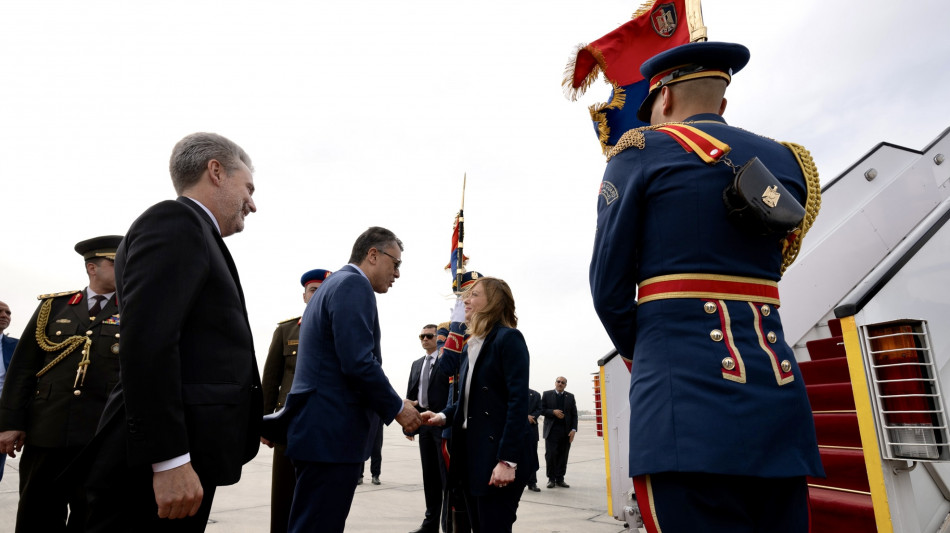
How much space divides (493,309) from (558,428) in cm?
703

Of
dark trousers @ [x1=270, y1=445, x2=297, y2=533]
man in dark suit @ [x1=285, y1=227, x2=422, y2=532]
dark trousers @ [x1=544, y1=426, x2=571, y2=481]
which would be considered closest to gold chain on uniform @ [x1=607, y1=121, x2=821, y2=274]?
man in dark suit @ [x1=285, y1=227, x2=422, y2=532]

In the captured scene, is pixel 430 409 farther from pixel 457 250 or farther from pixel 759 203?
pixel 759 203

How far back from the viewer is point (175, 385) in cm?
166

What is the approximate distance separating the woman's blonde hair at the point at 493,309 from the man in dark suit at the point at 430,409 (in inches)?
72.2

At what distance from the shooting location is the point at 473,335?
3809mm

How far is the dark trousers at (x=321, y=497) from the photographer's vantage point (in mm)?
2777

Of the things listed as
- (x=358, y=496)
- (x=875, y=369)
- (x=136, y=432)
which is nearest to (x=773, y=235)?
(x=875, y=369)

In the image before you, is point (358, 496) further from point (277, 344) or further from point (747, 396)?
point (747, 396)

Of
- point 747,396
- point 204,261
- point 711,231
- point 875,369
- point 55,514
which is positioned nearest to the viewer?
point 747,396

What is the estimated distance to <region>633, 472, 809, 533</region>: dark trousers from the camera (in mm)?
1462

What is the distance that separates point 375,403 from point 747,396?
196 centimetres

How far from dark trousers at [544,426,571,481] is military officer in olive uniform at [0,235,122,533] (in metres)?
6.99

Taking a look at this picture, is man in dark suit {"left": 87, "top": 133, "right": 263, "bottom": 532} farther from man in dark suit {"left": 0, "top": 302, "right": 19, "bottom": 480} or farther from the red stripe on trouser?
man in dark suit {"left": 0, "top": 302, "right": 19, "bottom": 480}

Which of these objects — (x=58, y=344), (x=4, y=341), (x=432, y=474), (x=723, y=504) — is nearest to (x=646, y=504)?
(x=723, y=504)
